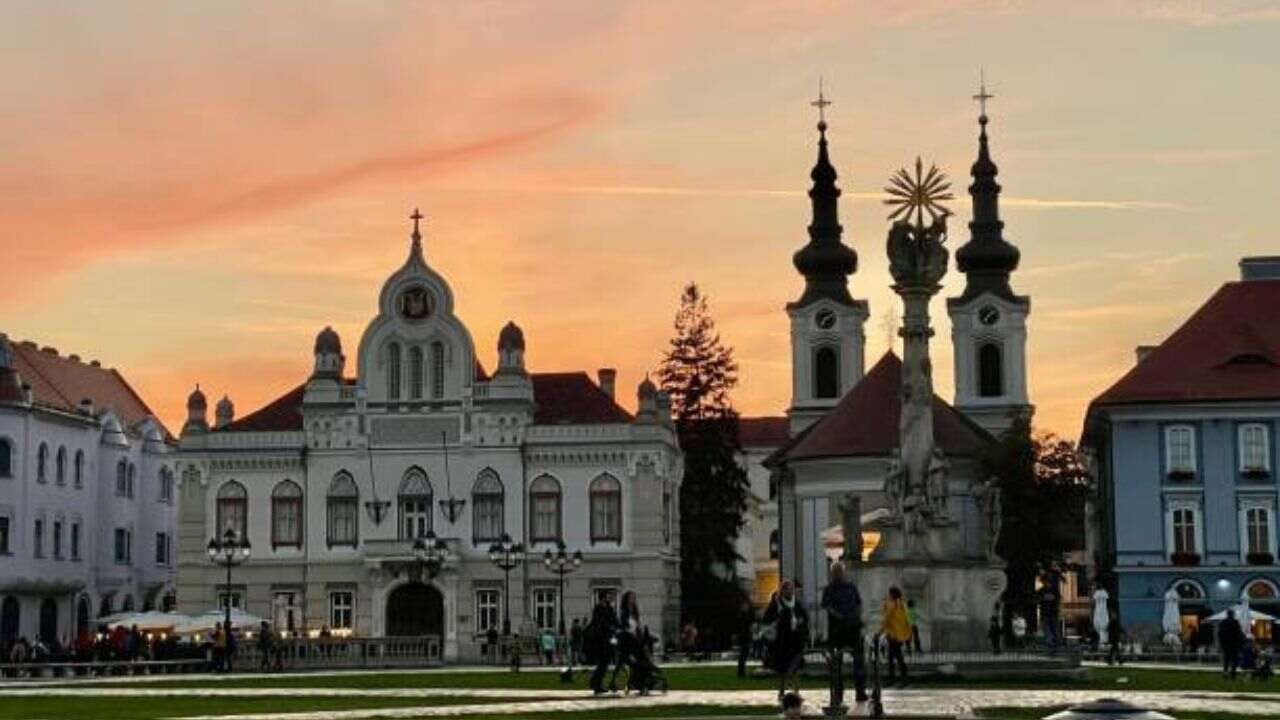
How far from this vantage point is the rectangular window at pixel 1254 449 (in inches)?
3307

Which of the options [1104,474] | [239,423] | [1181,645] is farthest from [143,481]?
[1181,645]

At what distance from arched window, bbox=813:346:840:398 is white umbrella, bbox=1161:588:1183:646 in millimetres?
38756

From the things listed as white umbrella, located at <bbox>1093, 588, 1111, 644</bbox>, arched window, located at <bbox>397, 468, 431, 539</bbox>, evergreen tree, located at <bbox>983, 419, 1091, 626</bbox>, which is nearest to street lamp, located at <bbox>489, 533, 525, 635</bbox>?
arched window, located at <bbox>397, 468, 431, 539</bbox>

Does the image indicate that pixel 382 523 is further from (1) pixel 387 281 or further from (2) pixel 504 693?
(2) pixel 504 693

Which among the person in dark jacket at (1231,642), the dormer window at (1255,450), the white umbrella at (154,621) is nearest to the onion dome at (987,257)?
the dormer window at (1255,450)

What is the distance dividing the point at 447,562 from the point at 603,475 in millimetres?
7248

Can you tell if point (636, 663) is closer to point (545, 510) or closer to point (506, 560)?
point (506, 560)

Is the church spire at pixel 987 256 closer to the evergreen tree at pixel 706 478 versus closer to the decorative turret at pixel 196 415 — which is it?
the evergreen tree at pixel 706 478

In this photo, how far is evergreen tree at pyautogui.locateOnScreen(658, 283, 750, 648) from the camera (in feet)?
340

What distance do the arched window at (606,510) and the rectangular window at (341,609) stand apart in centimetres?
1043

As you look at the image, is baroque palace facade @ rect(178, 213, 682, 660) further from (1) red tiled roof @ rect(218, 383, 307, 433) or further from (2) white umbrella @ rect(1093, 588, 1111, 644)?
(2) white umbrella @ rect(1093, 588, 1111, 644)

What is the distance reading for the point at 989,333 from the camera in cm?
11531

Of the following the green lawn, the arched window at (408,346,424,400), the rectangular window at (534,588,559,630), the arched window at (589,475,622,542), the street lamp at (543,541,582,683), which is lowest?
the green lawn

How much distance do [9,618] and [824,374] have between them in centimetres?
4454
